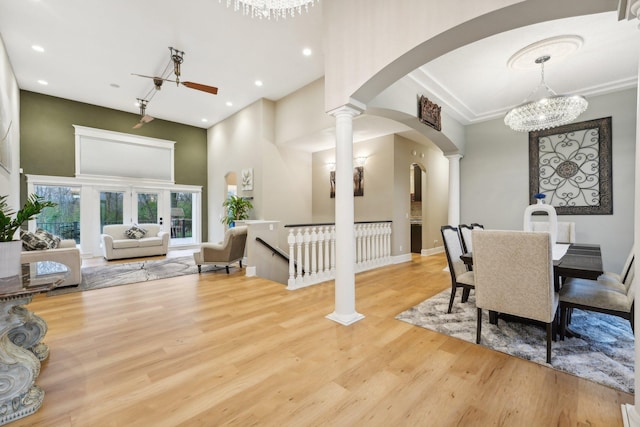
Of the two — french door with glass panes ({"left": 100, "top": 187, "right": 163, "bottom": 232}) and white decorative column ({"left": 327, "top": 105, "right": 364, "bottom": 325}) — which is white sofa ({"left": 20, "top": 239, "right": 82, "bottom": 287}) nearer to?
french door with glass panes ({"left": 100, "top": 187, "right": 163, "bottom": 232})

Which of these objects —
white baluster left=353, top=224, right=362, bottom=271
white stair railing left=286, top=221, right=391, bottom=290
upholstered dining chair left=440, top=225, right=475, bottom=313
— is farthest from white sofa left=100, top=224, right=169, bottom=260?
upholstered dining chair left=440, top=225, right=475, bottom=313

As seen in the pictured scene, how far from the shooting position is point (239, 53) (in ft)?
14.9

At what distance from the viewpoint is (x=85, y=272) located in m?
5.11

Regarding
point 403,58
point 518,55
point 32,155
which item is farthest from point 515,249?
point 32,155

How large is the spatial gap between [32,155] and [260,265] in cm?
622

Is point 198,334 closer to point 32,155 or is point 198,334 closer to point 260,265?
point 260,265

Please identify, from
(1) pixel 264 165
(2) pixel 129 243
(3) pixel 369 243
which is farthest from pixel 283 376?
(2) pixel 129 243

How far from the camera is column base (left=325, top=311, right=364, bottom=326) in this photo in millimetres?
2760

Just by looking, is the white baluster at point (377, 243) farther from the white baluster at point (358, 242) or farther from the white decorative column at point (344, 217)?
the white decorative column at point (344, 217)

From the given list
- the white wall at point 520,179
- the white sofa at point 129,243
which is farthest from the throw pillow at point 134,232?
the white wall at point 520,179

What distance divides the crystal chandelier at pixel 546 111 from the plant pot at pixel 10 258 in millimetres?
5109

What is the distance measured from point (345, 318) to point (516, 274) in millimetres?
1584

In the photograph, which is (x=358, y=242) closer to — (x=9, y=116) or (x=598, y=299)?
(x=598, y=299)

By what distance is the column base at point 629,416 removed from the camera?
135cm
